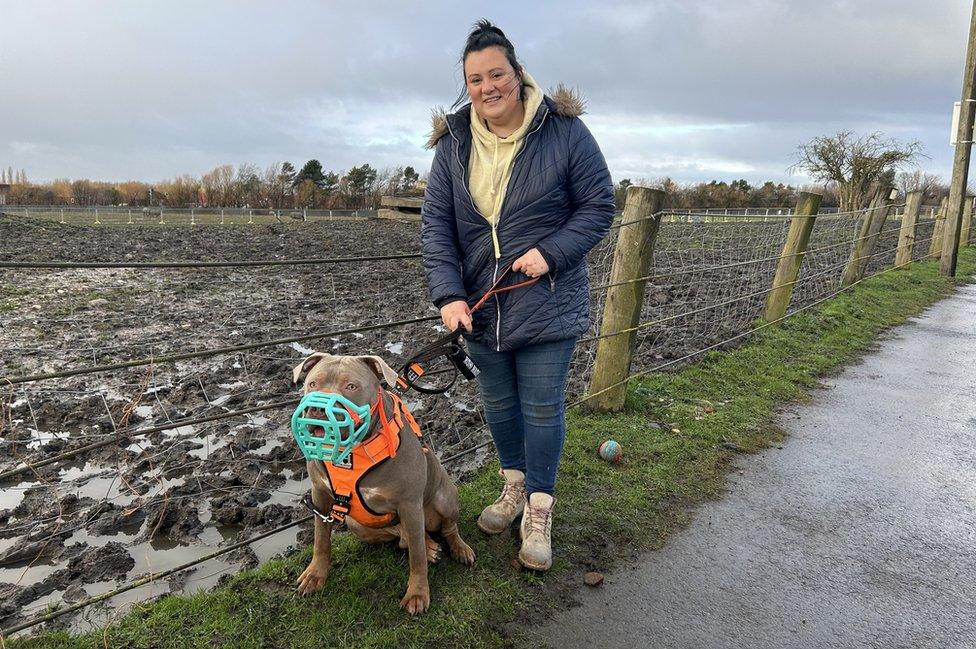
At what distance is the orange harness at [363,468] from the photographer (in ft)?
8.26

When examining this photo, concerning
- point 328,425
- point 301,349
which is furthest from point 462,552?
point 301,349

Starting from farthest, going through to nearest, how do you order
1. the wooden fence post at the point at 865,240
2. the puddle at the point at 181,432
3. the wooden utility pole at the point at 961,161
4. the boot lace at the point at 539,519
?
the wooden utility pole at the point at 961,161 < the wooden fence post at the point at 865,240 < the puddle at the point at 181,432 < the boot lace at the point at 539,519

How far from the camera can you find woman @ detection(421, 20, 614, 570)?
2.78m

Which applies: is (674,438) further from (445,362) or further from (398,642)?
(398,642)

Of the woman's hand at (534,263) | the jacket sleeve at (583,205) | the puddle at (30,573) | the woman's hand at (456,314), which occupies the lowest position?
the puddle at (30,573)

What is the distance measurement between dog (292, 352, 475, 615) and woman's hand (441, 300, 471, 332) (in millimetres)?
391

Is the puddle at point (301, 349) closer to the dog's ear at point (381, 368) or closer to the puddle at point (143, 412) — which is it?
the puddle at point (143, 412)

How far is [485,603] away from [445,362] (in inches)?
132

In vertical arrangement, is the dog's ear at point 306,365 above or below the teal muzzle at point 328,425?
above

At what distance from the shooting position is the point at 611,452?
14.0 feet

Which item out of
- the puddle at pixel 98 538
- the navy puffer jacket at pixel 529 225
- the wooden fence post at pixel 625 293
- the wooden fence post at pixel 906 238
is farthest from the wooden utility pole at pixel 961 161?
the puddle at pixel 98 538

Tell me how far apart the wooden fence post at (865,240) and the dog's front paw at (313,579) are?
35.9 feet

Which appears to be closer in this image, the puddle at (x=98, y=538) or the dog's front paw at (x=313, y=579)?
the dog's front paw at (x=313, y=579)

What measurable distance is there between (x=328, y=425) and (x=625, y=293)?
3117 mm
